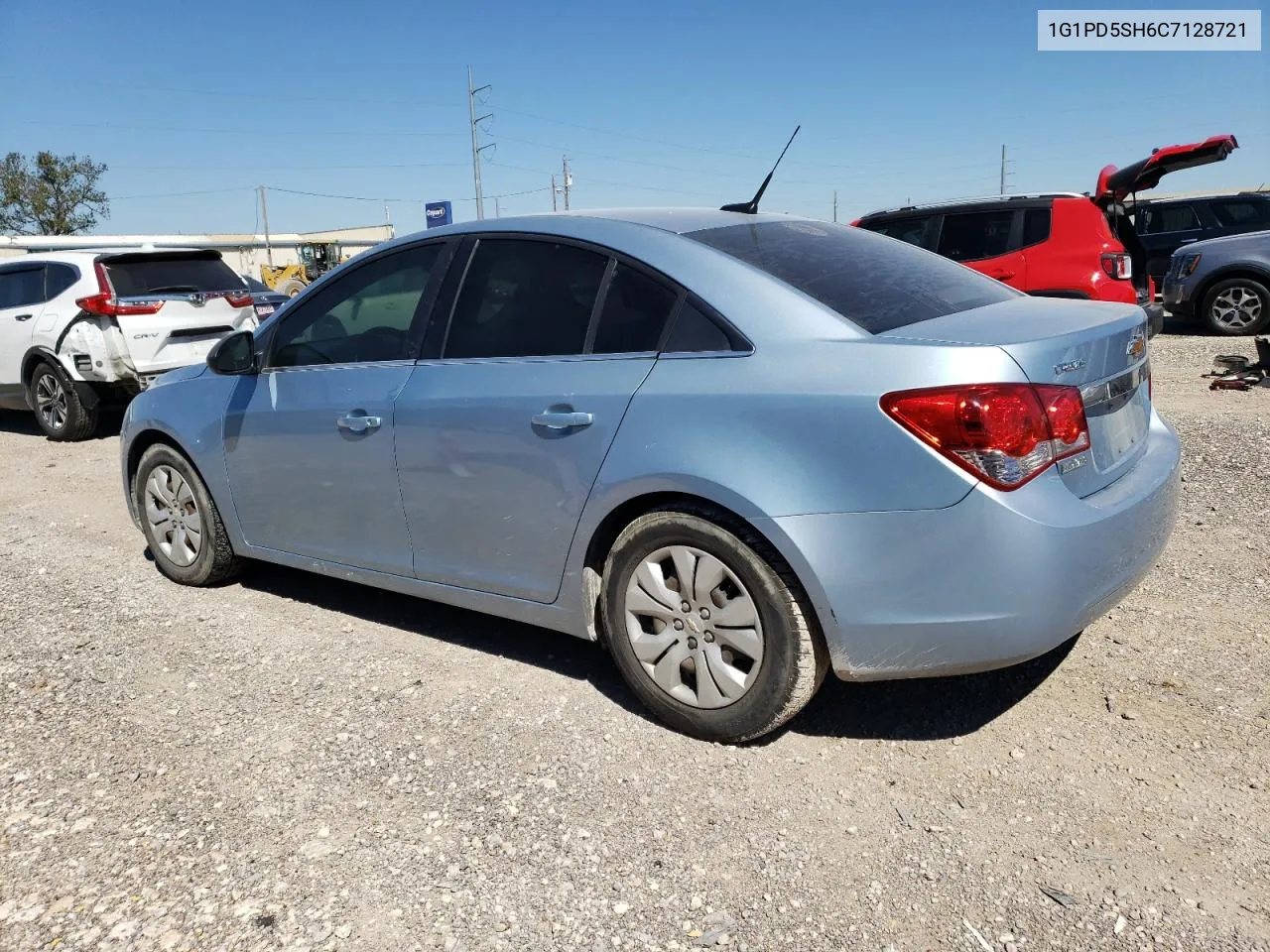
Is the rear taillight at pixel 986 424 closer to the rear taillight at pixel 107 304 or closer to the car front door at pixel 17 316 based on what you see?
the rear taillight at pixel 107 304

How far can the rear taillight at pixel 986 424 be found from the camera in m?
2.55

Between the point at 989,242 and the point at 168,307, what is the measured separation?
7773 millimetres

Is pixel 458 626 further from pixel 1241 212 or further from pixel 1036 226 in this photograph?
pixel 1241 212

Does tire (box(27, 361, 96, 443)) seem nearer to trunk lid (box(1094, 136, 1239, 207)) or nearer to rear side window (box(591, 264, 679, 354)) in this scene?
rear side window (box(591, 264, 679, 354))

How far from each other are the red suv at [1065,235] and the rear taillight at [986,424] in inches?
277

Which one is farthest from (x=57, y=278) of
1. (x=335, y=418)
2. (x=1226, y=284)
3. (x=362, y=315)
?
(x=1226, y=284)

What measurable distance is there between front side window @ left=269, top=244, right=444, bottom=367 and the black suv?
13.3 m

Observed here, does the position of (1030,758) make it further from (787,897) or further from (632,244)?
(632,244)

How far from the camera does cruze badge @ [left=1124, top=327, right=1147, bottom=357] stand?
10.0ft

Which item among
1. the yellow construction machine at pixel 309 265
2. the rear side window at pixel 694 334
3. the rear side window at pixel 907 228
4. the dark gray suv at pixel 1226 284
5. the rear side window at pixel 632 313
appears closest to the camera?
the rear side window at pixel 694 334

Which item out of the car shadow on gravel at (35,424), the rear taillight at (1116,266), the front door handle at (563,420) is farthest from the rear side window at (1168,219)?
the front door handle at (563,420)

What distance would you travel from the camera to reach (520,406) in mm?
3303

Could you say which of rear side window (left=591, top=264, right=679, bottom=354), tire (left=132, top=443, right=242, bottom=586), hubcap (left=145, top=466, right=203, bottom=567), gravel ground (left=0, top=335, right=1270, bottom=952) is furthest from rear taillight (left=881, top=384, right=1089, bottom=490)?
hubcap (left=145, top=466, right=203, bottom=567)

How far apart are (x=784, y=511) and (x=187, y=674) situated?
8.03 ft
